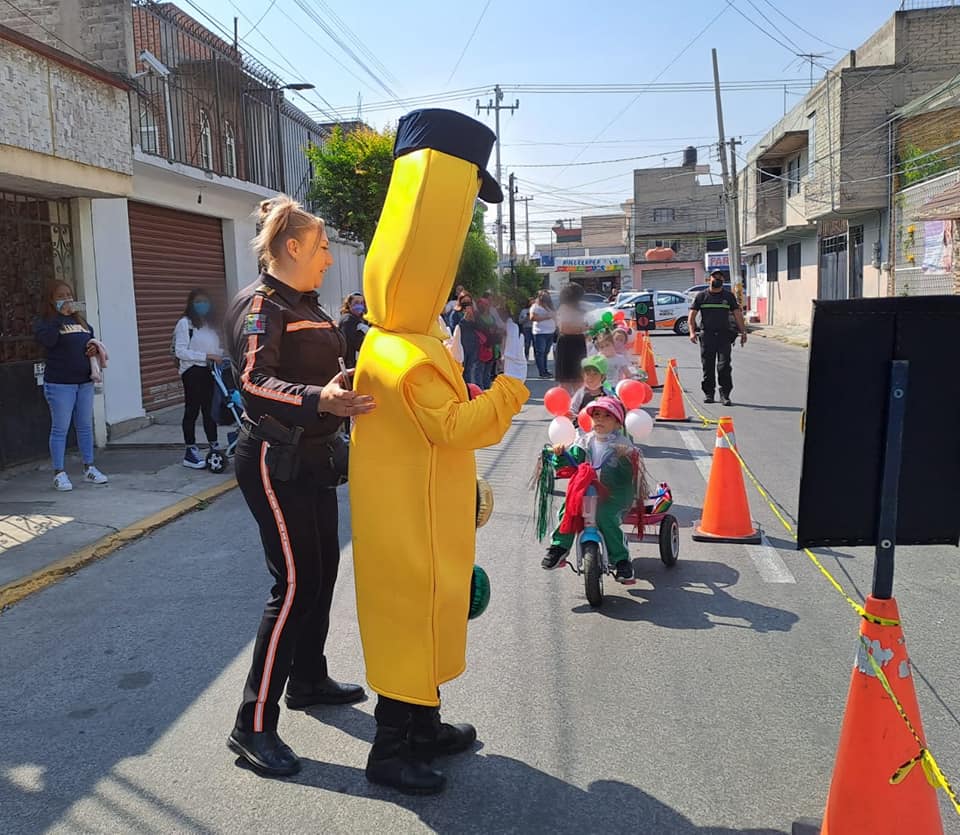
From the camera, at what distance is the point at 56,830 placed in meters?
3.02

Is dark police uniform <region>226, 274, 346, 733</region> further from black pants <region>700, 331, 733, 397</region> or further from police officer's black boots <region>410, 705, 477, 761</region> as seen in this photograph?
black pants <region>700, 331, 733, 397</region>

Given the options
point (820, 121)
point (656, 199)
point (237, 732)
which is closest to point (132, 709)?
point (237, 732)

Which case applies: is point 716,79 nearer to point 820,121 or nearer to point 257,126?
point 820,121

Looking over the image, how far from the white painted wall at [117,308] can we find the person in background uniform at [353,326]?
2711 mm

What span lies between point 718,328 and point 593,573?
28.9 feet

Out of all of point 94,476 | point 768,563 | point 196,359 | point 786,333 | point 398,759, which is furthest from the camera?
point 786,333

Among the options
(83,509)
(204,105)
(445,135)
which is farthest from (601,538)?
(204,105)

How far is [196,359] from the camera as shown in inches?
356

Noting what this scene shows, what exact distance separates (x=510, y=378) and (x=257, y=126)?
13.9 m

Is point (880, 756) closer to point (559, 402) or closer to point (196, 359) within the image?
point (559, 402)

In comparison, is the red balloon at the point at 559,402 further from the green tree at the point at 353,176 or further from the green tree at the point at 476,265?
the green tree at the point at 476,265

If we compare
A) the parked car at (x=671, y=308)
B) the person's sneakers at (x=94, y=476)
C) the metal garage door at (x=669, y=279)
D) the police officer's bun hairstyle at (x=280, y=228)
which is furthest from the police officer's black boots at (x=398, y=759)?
the metal garage door at (x=669, y=279)

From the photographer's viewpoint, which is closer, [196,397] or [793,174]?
[196,397]

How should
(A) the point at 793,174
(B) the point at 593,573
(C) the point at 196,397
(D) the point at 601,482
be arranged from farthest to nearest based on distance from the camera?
1. (A) the point at 793,174
2. (C) the point at 196,397
3. (D) the point at 601,482
4. (B) the point at 593,573
